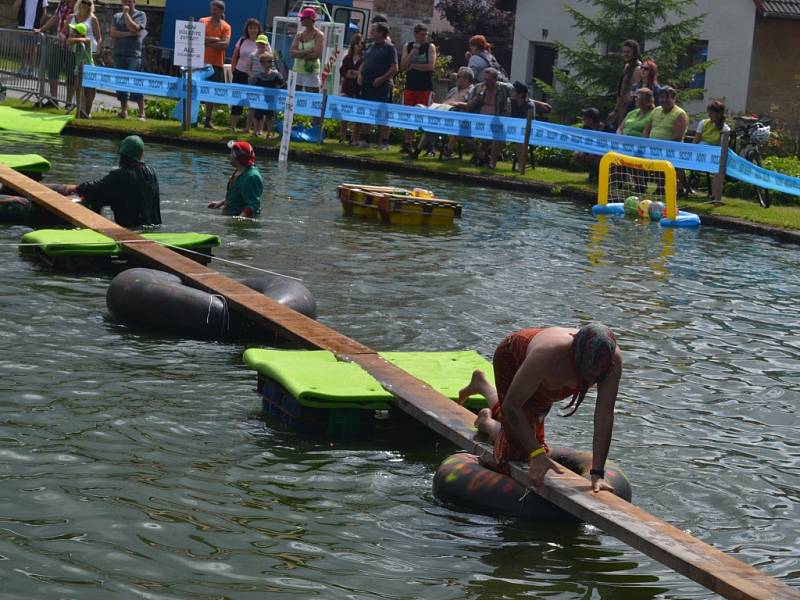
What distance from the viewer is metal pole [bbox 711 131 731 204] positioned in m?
21.6

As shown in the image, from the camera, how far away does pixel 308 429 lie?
884cm

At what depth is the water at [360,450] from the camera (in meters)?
6.69

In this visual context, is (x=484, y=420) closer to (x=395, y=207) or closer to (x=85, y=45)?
(x=395, y=207)

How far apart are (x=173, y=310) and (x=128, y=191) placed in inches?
189

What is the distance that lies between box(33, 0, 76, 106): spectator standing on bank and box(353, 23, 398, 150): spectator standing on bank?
18.6 ft

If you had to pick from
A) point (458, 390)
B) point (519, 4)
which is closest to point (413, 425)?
point (458, 390)

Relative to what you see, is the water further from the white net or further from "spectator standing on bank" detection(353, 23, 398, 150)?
"spectator standing on bank" detection(353, 23, 398, 150)

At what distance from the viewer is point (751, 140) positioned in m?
23.2

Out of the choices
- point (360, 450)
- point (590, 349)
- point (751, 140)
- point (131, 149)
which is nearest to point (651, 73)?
point (751, 140)

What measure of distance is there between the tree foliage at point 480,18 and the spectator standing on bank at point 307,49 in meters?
23.0

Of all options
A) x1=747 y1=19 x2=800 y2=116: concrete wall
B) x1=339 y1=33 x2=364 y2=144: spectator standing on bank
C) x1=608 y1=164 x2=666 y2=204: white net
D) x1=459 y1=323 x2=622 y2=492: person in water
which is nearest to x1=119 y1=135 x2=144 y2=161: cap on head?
x1=459 y1=323 x2=622 y2=492: person in water

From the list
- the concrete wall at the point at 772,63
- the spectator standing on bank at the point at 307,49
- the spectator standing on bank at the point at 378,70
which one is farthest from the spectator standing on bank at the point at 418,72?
the concrete wall at the point at 772,63

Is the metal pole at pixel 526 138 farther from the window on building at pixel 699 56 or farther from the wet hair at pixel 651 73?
the window on building at pixel 699 56

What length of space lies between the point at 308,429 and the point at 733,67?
30857 mm
